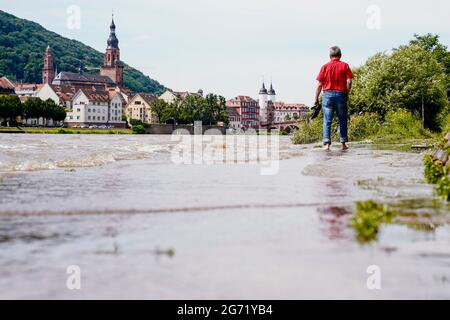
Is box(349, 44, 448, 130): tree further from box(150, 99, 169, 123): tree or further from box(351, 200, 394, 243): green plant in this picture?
box(150, 99, 169, 123): tree

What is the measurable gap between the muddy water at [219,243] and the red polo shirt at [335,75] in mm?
6625

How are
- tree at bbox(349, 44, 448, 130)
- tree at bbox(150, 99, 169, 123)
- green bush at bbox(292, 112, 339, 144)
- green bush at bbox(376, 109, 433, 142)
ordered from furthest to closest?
tree at bbox(150, 99, 169, 123) < tree at bbox(349, 44, 448, 130) < green bush at bbox(292, 112, 339, 144) < green bush at bbox(376, 109, 433, 142)

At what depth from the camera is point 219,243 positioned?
405cm

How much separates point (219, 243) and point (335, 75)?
10.9 metres

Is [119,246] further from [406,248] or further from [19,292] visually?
[406,248]

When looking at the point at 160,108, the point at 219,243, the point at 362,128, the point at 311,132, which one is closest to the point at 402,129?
the point at 362,128

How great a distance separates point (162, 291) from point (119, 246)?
1108 mm

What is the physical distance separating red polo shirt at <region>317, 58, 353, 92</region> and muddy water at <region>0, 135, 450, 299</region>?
663 cm

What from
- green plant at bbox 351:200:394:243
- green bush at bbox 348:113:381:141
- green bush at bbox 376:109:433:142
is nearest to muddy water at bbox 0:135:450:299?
green plant at bbox 351:200:394:243

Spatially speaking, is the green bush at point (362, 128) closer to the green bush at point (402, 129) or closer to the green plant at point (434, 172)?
the green bush at point (402, 129)

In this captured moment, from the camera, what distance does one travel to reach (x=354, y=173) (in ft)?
31.9

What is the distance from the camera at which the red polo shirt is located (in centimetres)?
1422

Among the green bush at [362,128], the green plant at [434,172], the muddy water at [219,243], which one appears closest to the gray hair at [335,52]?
the green plant at [434,172]

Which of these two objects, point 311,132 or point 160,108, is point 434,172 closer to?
point 311,132
